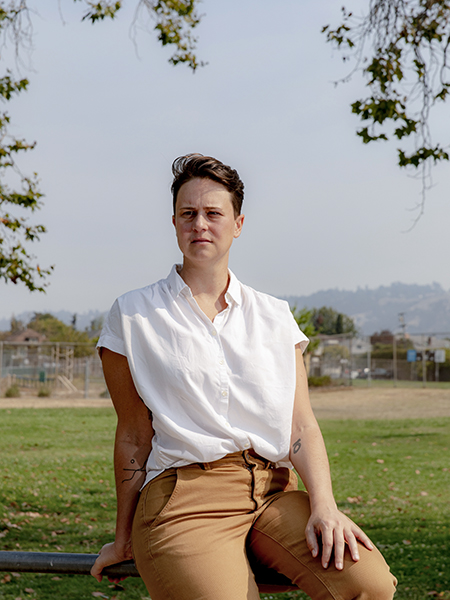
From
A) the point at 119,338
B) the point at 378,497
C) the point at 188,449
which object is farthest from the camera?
the point at 378,497

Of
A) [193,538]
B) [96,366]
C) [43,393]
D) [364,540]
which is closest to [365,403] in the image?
[96,366]

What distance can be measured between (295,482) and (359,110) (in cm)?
457

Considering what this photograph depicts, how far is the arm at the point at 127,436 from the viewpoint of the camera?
218cm

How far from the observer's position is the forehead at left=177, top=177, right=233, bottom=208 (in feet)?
7.57

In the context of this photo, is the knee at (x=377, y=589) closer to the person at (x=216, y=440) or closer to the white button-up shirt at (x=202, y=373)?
the person at (x=216, y=440)

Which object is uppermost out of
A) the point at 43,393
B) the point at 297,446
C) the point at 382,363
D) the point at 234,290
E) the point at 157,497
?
the point at 234,290

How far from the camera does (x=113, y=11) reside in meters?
6.66

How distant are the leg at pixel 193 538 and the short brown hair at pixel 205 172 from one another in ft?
3.24

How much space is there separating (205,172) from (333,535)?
4.17ft

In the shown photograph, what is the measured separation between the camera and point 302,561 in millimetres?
1961

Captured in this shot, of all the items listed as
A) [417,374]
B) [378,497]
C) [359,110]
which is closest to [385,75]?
[359,110]

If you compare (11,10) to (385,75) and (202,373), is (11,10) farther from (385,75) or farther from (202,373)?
(202,373)

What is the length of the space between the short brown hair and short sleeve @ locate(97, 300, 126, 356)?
0.48m

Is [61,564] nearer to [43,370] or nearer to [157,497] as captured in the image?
[157,497]
